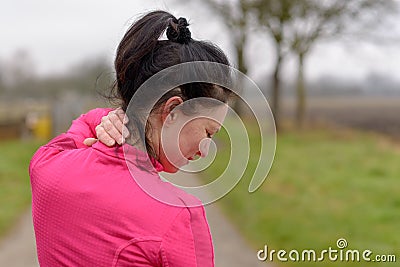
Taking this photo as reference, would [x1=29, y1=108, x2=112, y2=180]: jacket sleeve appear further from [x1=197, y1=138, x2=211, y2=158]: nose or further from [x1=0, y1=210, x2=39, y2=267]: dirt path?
[x1=0, y1=210, x2=39, y2=267]: dirt path

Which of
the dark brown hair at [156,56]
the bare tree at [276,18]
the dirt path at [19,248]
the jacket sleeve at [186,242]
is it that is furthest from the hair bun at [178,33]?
the bare tree at [276,18]

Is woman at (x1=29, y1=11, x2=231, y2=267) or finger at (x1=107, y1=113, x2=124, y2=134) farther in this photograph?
finger at (x1=107, y1=113, x2=124, y2=134)

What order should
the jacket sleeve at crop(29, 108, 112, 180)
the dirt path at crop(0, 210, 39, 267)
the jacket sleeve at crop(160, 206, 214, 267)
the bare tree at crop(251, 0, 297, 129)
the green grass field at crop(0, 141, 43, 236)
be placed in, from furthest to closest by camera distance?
the bare tree at crop(251, 0, 297, 129)
the green grass field at crop(0, 141, 43, 236)
the dirt path at crop(0, 210, 39, 267)
the jacket sleeve at crop(29, 108, 112, 180)
the jacket sleeve at crop(160, 206, 214, 267)

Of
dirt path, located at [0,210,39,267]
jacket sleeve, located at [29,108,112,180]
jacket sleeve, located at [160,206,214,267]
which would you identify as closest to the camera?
jacket sleeve, located at [160,206,214,267]

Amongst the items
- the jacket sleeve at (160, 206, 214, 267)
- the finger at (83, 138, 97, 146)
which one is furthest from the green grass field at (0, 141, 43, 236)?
the jacket sleeve at (160, 206, 214, 267)

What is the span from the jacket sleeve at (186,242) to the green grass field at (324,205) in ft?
5.78

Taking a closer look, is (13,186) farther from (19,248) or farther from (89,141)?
(89,141)

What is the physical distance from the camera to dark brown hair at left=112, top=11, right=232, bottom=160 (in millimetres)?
1160

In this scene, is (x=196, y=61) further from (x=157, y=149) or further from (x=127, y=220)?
(x=127, y=220)

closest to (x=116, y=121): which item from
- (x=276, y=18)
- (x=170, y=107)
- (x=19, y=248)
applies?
(x=170, y=107)

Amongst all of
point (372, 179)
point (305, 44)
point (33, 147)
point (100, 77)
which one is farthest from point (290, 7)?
point (100, 77)

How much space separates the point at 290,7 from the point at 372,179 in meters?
9.32

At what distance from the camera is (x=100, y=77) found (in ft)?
5.23

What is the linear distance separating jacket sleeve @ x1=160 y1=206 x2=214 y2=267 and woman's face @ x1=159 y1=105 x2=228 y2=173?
0.15 meters
